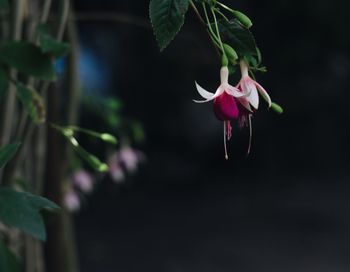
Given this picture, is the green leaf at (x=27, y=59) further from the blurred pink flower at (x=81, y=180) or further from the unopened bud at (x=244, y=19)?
the blurred pink flower at (x=81, y=180)

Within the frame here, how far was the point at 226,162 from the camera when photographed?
460cm

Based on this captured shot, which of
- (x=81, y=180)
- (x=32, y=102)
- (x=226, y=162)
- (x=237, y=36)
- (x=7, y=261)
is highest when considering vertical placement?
(x=237, y=36)

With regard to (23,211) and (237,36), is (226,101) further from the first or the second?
(23,211)

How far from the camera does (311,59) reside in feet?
13.9

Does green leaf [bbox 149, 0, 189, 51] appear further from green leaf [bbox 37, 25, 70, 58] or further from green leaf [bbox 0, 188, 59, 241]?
green leaf [bbox 37, 25, 70, 58]

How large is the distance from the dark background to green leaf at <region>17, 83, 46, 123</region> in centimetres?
246

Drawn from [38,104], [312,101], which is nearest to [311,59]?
[312,101]

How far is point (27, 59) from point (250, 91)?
361mm

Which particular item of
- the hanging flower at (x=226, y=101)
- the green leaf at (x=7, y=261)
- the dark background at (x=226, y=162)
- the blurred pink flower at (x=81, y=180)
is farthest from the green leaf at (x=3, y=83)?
the dark background at (x=226, y=162)

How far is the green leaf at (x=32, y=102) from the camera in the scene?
3.16ft

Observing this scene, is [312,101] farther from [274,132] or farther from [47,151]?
[47,151]

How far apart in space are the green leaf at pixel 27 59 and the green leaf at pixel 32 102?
0.07 ft

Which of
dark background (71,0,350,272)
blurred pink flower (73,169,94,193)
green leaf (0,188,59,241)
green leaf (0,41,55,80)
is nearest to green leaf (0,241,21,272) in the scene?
green leaf (0,188,59,241)

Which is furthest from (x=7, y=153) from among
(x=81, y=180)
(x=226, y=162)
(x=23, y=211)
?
(x=226, y=162)
